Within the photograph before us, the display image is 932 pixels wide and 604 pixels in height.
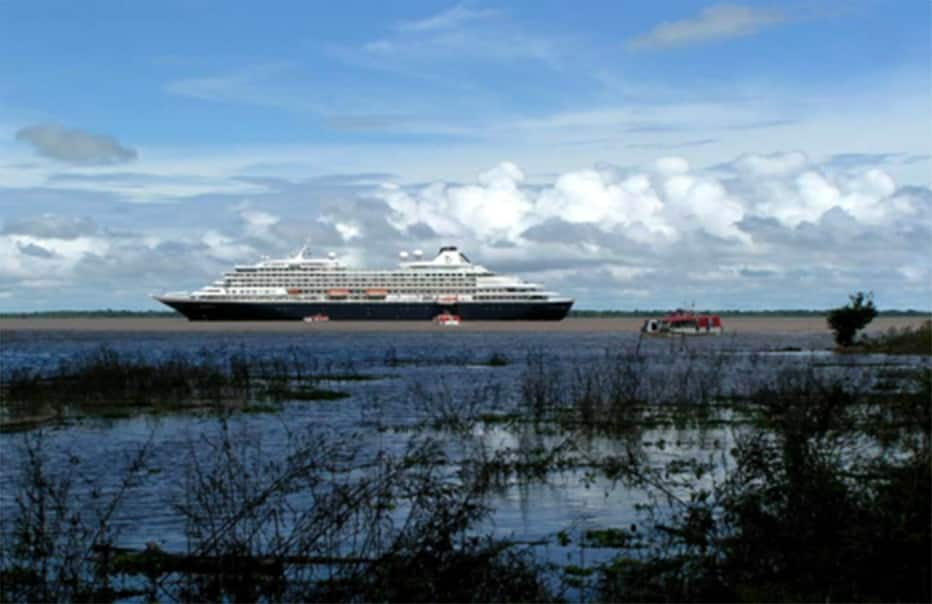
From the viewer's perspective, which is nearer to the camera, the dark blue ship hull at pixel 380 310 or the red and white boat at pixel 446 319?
the red and white boat at pixel 446 319

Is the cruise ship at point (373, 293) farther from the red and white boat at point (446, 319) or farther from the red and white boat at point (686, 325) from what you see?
the red and white boat at point (686, 325)

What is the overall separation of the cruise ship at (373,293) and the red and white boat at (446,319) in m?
0.74

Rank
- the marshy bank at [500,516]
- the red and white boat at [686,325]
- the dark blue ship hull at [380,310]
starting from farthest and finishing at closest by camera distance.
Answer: the dark blue ship hull at [380,310] → the red and white boat at [686,325] → the marshy bank at [500,516]

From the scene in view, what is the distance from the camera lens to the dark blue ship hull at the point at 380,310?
411 ft

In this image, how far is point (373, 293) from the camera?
408 feet

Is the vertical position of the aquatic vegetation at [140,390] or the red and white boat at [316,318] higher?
the red and white boat at [316,318]

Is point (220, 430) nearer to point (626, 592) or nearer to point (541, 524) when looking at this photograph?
point (541, 524)

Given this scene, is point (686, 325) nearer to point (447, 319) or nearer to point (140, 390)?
point (447, 319)

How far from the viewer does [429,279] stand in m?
126

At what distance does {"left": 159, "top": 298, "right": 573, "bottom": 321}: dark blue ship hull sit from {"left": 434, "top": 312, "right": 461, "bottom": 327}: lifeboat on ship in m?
0.74

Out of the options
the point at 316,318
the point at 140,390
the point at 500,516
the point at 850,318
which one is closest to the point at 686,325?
the point at 850,318

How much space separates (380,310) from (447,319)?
10257 mm

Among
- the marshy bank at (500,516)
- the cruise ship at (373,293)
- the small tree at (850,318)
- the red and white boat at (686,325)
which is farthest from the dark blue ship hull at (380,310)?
the marshy bank at (500,516)

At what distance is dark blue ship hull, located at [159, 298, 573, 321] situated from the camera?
125125mm
